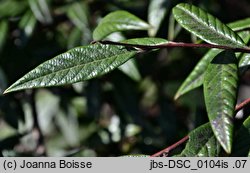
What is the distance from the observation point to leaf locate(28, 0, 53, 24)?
5.26 ft

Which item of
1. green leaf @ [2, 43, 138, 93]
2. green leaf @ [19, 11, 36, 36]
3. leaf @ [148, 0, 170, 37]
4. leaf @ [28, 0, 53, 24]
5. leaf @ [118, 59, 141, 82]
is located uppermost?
leaf @ [28, 0, 53, 24]

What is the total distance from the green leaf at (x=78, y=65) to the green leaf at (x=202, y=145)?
0.17m

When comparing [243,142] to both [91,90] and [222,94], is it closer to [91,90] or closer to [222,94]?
[222,94]

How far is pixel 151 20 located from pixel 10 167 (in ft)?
1.87

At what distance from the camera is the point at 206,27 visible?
3.10ft

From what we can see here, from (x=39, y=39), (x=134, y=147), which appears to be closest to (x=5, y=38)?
(x=39, y=39)

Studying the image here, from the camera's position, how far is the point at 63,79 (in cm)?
90

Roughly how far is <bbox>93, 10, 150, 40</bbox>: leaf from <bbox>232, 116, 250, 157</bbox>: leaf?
39 cm

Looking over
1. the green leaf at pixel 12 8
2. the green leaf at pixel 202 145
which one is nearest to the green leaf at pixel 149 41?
the green leaf at pixel 202 145

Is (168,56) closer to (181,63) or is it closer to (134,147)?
(181,63)

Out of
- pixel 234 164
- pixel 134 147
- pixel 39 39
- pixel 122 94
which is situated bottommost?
pixel 234 164

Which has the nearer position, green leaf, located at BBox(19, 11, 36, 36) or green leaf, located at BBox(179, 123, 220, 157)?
green leaf, located at BBox(179, 123, 220, 157)

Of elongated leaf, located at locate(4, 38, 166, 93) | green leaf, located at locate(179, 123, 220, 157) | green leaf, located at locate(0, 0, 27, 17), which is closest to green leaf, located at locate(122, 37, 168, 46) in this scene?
elongated leaf, located at locate(4, 38, 166, 93)

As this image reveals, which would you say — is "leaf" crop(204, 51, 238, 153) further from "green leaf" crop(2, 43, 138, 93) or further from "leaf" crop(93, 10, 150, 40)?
"leaf" crop(93, 10, 150, 40)
